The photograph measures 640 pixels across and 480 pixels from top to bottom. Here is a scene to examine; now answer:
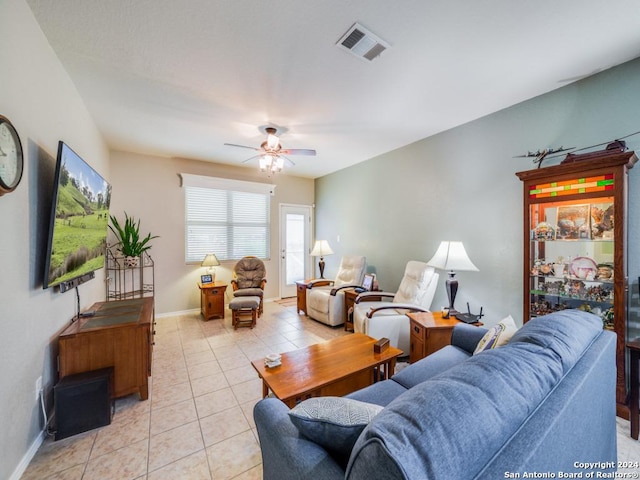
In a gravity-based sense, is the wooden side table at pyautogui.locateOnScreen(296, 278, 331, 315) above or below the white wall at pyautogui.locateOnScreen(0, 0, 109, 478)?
below

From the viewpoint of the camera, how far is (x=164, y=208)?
4496 mm

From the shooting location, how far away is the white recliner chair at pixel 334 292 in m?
3.97

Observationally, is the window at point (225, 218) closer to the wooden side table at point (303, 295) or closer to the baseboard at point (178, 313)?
the baseboard at point (178, 313)

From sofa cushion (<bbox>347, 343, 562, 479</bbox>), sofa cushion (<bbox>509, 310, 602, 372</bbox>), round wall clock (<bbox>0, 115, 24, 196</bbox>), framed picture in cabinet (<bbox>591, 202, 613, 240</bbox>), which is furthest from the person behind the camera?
framed picture in cabinet (<bbox>591, 202, 613, 240</bbox>)

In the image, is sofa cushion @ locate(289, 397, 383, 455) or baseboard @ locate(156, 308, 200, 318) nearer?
sofa cushion @ locate(289, 397, 383, 455)

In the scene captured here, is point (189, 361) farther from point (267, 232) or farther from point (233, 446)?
point (267, 232)

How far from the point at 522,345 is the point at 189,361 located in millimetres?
3116

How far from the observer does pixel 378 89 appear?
246 cm

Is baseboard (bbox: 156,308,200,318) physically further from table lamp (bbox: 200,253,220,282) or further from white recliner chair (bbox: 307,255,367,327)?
white recliner chair (bbox: 307,255,367,327)

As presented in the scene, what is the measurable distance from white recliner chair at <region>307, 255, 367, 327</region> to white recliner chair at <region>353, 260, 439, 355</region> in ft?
1.70

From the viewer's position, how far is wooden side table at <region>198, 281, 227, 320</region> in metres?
4.29

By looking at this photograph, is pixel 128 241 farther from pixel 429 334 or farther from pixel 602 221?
pixel 602 221

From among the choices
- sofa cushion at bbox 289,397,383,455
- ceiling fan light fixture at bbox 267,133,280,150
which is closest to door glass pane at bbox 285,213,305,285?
ceiling fan light fixture at bbox 267,133,280,150

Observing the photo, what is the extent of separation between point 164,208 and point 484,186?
16.0ft
